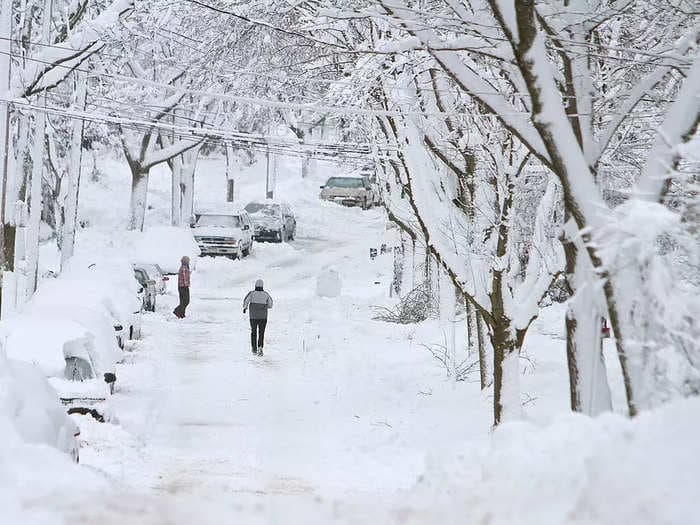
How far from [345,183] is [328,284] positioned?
1276 inches

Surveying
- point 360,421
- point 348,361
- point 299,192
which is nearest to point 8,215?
point 348,361

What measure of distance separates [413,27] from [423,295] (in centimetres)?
1859

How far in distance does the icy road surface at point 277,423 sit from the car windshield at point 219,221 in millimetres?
11955

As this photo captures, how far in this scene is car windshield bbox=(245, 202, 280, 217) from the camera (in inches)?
1918

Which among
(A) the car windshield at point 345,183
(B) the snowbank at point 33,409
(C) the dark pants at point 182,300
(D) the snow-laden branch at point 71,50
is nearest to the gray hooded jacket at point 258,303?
(C) the dark pants at point 182,300

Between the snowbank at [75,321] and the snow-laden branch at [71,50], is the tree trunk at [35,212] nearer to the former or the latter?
the snowbank at [75,321]

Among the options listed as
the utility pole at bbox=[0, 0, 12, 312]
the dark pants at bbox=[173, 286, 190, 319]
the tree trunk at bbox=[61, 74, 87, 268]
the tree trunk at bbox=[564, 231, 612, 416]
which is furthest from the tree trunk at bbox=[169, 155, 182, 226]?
the tree trunk at bbox=[564, 231, 612, 416]

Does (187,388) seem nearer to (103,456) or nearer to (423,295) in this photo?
(103,456)

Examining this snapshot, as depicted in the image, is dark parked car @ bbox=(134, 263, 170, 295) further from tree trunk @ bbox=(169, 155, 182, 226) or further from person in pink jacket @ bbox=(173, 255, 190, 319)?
tree trunk @ bbox=(169, 155, 182, 226)

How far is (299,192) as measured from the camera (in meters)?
67.8

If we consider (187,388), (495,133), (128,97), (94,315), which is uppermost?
(128,97)

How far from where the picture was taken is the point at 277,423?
48.8ft

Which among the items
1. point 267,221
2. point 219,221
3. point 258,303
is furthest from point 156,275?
point 267,221

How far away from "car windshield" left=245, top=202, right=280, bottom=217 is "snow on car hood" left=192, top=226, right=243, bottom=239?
782cm
